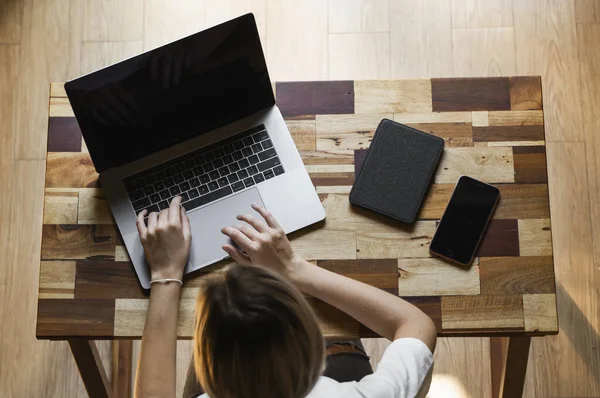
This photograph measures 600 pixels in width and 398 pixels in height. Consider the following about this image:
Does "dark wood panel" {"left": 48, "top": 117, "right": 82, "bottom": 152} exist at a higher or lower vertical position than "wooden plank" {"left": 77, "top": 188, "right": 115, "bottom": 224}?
higher

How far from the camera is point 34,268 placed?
1.91 meters

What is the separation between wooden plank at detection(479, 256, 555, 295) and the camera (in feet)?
4.00

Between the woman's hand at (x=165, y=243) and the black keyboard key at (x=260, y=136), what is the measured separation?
0.64ft

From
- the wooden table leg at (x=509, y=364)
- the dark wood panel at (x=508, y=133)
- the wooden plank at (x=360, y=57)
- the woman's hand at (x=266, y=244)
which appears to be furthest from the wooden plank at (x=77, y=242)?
the wooden plank at (x=360, y=57)

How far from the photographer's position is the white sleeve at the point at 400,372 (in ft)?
3.35

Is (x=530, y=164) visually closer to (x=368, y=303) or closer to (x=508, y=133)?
(x=508, y=133)

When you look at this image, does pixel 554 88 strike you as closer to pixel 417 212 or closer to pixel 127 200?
pixel 417 212

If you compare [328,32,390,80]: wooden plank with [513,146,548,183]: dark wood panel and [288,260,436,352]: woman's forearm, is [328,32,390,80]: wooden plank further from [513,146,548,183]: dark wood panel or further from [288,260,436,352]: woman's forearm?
[288,260,436,352]: woman's forearm

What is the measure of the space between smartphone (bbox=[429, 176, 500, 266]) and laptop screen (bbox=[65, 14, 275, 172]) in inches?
14.8

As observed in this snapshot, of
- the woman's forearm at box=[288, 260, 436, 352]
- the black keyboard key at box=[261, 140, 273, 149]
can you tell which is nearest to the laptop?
the black keyboard key at box=[261, 140, 273, 149]

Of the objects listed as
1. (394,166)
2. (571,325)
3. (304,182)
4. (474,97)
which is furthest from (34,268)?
(571,325)

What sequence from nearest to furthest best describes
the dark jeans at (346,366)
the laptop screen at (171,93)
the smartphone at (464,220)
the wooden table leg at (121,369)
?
the laptop screen at (171,93) → the smartphone at (464,220) → the dark jeans at (346,366) → the wooden table leg at (121,369)

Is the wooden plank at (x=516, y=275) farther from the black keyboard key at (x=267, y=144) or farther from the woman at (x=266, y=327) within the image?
the black keyboard key at (x=267, y=144)

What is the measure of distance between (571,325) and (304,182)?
954 mm
